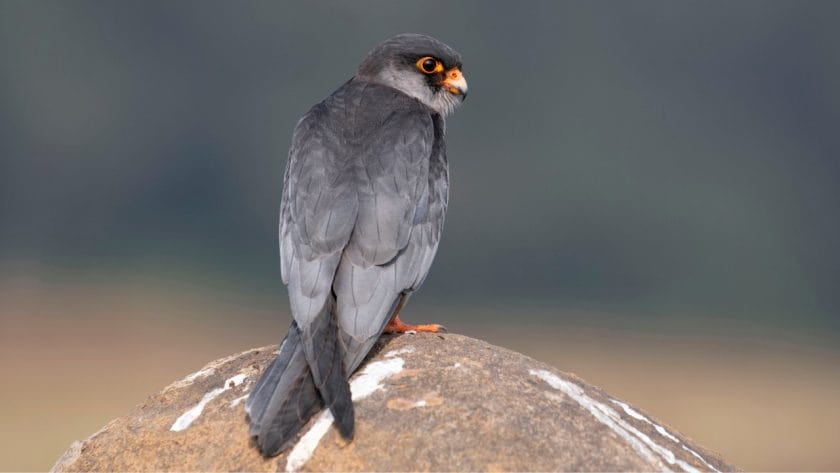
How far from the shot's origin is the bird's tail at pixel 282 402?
4.86 meters

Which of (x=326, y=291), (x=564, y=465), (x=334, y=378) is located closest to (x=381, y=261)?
(x=326, y=291)

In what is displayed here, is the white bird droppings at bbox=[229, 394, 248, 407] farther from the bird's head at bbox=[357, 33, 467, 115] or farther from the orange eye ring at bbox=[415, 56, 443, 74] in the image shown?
the orange eye ring at bbox=[415, 56, 443, 74]

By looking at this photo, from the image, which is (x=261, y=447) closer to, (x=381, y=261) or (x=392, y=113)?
(x=381, y=261)

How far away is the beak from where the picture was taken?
7.50 metres

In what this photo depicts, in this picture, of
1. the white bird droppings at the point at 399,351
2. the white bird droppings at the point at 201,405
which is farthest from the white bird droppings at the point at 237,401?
the white bird droppings at the point at 399,351

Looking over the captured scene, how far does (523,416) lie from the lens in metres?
5.02

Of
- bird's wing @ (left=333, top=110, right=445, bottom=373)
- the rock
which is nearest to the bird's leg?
the rock

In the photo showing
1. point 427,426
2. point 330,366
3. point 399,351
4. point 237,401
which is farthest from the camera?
point 399,351

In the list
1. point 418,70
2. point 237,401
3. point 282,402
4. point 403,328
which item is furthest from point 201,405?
point 418,70

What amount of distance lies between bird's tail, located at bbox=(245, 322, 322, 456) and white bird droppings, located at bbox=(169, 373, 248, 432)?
522 millimetres

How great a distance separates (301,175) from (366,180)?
0.43 meters

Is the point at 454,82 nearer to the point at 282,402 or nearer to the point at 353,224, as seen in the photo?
the point at 353,224

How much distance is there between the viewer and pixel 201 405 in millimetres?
5609

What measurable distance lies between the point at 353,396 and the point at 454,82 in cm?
301
